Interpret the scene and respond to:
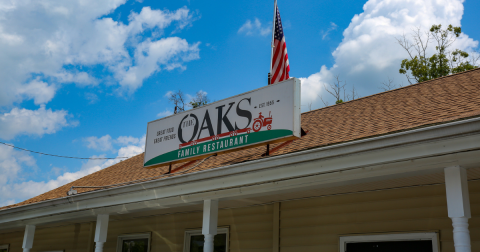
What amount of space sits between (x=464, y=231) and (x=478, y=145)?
0.95 meters

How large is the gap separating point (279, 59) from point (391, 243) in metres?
5.16

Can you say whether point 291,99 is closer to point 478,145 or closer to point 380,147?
point 380,147

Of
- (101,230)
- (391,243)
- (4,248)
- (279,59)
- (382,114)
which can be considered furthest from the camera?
(4,248)

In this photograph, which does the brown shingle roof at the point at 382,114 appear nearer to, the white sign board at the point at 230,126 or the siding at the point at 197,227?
the white sign board at the point at 230,126

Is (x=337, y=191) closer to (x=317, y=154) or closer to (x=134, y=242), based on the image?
(x=317, y=154)

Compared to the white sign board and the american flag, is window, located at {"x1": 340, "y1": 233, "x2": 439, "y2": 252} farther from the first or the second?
the american flag

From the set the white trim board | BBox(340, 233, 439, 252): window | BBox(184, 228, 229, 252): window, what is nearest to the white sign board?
BBox(184, 228, 229, 252): window

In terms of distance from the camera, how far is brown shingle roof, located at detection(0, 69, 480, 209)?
237 inches

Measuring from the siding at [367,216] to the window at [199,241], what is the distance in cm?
158

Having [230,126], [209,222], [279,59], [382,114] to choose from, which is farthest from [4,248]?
[382,114]

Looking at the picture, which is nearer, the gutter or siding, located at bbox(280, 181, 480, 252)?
the gutter

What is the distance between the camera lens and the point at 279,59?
1013 centimetres

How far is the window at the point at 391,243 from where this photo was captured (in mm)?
6152

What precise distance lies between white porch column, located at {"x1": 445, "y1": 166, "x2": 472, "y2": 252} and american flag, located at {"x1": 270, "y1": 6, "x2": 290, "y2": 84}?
215 inches
